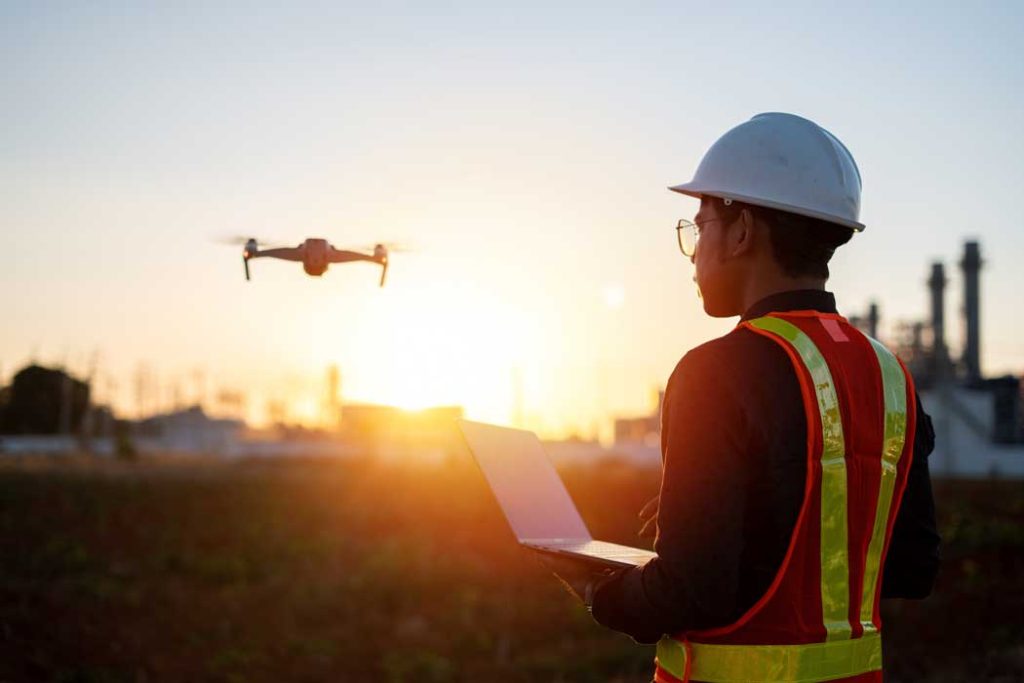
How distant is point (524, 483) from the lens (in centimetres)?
303

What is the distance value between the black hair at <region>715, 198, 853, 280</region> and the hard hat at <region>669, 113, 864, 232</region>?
27 mm

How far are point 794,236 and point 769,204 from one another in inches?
3.9

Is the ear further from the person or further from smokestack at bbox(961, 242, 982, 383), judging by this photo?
smokestack at bbox(961, 242, 982, 383)

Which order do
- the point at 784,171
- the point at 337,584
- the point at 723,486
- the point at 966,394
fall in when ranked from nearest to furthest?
the point at 723,486 < the point at 784,171 < the point at 337,584 < the point at 966,394

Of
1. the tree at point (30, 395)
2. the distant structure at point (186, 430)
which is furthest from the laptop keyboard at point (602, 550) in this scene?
the distant structure at point (186, 430)

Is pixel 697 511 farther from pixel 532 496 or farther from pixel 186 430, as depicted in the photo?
pixel 186 430

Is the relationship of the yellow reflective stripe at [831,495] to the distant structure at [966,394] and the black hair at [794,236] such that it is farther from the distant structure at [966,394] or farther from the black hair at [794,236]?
the distant structure at [966,394]

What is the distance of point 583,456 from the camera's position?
138ft

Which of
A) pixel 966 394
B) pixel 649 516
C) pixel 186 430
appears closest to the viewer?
pixel 649 516

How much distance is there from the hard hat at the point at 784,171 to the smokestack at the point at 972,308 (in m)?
43.2

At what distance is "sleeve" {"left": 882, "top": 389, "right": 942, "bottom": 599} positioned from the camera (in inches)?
109

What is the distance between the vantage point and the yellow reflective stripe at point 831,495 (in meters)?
2.43

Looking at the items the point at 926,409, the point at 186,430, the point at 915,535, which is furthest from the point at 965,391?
the point at 186,430

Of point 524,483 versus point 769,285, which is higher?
point 769,285
